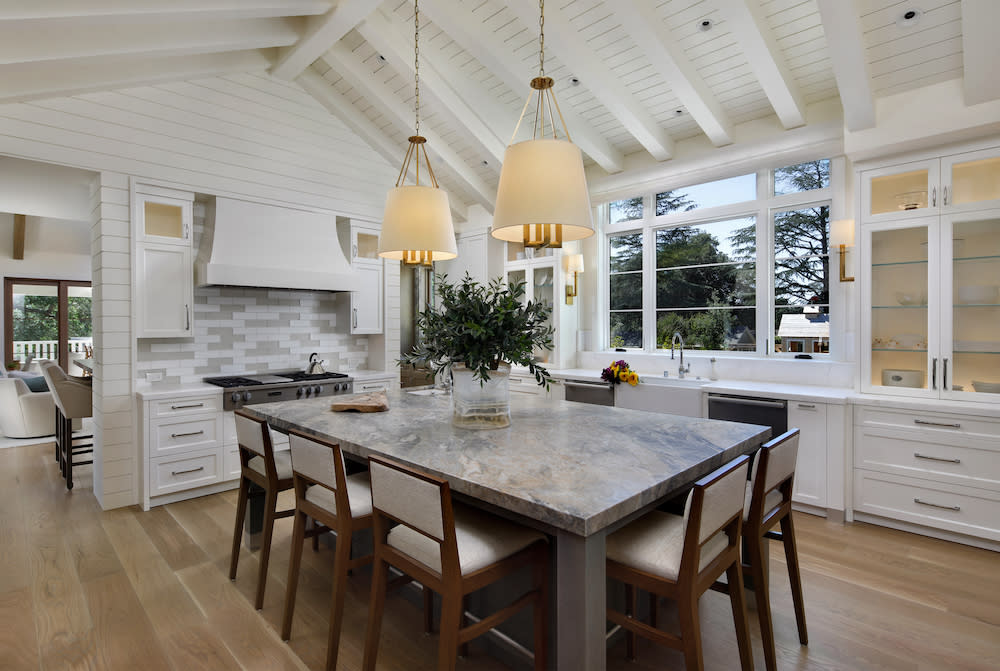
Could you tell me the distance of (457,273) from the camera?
638 cm

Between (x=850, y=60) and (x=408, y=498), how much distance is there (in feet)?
11.5

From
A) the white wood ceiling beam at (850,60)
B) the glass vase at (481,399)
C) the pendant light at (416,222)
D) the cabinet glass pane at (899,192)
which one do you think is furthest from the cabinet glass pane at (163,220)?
the cabinet glass pane at (899,192)

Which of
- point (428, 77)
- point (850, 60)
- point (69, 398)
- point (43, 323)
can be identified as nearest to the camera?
point (850, 60)

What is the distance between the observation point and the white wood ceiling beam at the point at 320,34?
11.3 feet

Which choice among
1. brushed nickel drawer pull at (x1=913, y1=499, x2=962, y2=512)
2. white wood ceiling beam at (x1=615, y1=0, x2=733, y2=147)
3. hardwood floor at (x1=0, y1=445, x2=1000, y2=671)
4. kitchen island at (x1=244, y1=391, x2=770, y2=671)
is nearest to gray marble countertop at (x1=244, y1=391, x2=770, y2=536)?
kitchen island at (x1=244, y1=391, x2=770, y2=671)

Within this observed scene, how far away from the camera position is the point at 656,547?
163 cm

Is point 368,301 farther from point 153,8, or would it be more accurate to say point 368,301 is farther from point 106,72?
point 153,8

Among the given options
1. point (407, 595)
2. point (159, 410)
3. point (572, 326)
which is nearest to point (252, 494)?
point (407, 595)

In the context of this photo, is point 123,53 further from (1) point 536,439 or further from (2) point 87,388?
(1) point 536,439

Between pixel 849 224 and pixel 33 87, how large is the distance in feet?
18.7

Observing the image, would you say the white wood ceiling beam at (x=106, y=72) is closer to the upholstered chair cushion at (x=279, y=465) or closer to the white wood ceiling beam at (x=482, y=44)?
the white wood ceiling beam at (x=482, y=44)

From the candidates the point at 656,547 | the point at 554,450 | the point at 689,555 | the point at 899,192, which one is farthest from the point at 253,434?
the point at 899,192

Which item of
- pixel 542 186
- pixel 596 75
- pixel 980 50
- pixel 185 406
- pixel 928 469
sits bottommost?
pixel 928 469

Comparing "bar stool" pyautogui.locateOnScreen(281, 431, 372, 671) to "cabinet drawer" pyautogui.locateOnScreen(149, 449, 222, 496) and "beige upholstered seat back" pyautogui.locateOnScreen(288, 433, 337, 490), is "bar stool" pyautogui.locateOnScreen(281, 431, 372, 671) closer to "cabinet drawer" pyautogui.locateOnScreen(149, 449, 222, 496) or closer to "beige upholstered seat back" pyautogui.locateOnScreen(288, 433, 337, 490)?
"beige upholstered seat back" pyautogui.locateOnScreen(288, 433, 337, 490)
